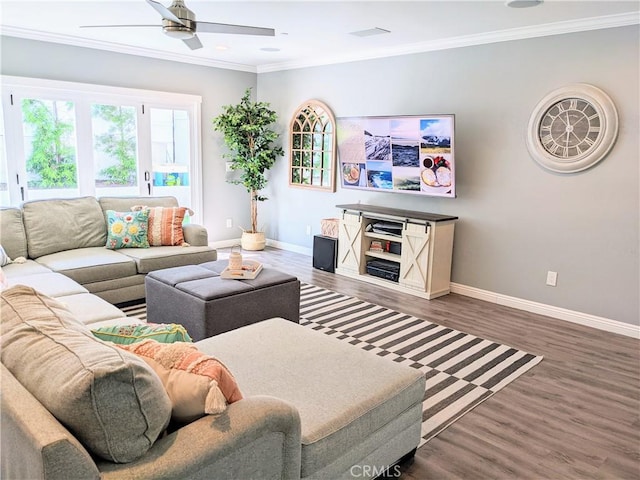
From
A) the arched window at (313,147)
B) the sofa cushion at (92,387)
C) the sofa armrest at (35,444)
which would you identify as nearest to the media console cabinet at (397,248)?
the arched window at (313,147)

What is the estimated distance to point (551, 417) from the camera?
2.62 meters

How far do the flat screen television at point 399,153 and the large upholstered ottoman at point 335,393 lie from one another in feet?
9.03

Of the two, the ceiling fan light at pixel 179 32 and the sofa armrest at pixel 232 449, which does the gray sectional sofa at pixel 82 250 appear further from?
the sofa armrest at pixel 232 449

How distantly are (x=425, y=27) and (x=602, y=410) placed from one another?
329 centimetres

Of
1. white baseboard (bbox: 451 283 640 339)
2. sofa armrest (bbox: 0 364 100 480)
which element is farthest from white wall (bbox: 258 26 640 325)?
sofa armrest (bbox: 0 364 100 480)

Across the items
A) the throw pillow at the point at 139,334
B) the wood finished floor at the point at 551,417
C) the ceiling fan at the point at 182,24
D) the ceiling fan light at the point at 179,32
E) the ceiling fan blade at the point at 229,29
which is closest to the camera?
the throw pillow at the point at 139,334

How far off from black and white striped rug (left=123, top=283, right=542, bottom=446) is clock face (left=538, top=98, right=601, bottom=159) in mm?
1759

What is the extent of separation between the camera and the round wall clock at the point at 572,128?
3770 mm

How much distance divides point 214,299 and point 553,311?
3.04m

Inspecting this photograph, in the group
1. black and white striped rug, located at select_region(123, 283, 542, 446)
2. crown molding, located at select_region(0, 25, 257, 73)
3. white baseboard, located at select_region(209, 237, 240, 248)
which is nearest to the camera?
black and white striped rug, located at select_region(123, 283, 542, 446)

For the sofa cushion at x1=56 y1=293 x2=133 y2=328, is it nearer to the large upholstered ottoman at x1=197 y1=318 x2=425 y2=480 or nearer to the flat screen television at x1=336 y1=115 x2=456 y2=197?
the large upholstered ottoman at x1=197 y1=318 x2=425 y2=480

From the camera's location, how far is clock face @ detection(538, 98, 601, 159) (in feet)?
12.6

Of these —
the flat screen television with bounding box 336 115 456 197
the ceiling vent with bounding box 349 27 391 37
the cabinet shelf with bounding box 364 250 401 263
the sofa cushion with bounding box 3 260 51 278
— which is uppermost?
the ceiling vent with bounding box 349 27 391 37

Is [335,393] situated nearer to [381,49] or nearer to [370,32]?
[370,32]
